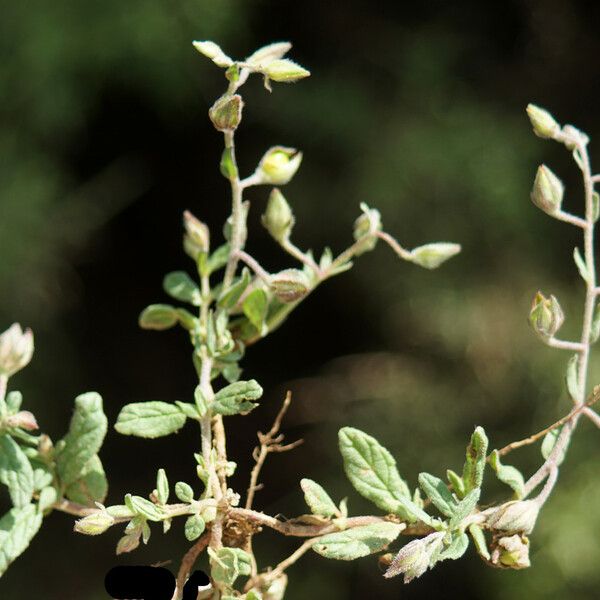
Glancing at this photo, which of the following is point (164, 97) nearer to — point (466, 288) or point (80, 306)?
point (80, 306)

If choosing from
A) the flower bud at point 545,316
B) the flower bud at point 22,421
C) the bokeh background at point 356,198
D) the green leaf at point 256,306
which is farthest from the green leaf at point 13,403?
the bokeh background at point 356,198

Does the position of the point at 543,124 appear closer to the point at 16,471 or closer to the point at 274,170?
the point at 274,170

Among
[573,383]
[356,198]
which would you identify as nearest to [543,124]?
[573,383]

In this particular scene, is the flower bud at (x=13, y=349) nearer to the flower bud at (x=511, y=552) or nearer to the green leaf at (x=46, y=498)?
the green leaf at (x=46, y=498)

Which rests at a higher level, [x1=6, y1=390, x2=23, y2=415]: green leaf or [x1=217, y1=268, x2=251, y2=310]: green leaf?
[x1=217, y1=268, x2=251, y2=310]: green leaf

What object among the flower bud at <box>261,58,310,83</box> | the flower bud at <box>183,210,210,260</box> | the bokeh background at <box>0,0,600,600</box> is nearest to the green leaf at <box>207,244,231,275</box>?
the flower bud at <box>183,210,210,260</box>

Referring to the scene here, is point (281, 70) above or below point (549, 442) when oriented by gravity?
above

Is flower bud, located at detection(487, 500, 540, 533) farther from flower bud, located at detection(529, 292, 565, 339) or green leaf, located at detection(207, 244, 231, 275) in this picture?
green leaf, located at detection(207, 244, 231, 275)
